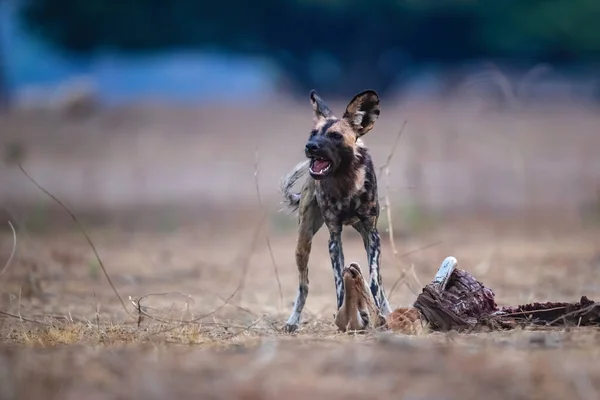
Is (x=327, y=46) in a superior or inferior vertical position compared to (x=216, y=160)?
superior

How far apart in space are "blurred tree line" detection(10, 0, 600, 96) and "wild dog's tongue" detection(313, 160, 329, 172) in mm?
20128

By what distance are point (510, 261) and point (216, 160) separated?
1156 cm

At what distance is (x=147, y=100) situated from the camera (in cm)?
2769

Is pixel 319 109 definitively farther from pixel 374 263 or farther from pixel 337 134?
pixel 374 263

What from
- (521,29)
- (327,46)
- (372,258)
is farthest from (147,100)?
(372,258)

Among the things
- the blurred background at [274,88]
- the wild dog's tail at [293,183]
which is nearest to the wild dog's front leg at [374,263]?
the wild dog's tail at [293,183]

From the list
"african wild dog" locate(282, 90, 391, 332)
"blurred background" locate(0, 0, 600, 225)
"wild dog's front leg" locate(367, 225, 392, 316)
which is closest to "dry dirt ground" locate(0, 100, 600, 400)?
"wild dog's front leg" locate(367, 225, 392, 316)

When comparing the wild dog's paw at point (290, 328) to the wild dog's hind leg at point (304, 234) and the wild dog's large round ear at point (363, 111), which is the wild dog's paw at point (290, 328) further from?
the wild dog's large round ear at point (363, 111)

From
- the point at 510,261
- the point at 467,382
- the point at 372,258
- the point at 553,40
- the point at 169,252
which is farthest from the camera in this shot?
the point at 553,40

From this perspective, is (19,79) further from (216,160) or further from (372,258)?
(372,258)

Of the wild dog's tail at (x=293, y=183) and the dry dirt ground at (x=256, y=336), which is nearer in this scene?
the dry dirt ground at (x=256, y=336)

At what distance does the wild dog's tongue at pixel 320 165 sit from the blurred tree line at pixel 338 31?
20.1 m

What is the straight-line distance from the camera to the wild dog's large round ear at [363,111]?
251 inches

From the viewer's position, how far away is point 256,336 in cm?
597
